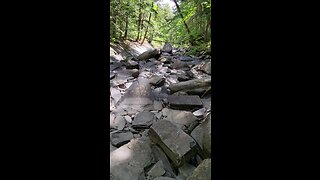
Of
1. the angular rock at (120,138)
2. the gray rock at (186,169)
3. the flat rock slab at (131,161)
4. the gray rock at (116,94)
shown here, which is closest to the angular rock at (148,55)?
the gray rock at (116,94)

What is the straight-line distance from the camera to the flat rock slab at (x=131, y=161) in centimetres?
236

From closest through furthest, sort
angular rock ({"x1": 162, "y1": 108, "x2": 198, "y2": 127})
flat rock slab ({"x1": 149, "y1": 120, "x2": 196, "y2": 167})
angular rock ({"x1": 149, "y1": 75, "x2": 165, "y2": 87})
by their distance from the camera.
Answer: flat rock slab ({"x1": 149, "y1": 120, "x2": 196, "y2": 167}) → angular rock ({"x1": 162, "y1": 108, "x2": 198, "y2": 127}) → angular rock ({"x1": 149, "y1": 75, "x2": 165, "y2": 87})

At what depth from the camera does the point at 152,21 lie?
54.3ft

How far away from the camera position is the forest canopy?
11.2 m

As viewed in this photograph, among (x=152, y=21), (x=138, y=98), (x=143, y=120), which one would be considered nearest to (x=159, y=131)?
(x=143, y=120)

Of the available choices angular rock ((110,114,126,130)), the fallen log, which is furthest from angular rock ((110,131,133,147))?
the fallen log

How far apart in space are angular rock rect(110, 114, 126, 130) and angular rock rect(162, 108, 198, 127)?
2.31 feet

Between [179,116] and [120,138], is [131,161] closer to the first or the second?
[120,138]

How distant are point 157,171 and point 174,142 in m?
0.40

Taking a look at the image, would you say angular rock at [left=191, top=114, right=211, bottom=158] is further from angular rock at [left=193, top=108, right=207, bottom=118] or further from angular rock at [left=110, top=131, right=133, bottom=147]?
angular rock at [left=110, top=131, right=133, bottom=147]
